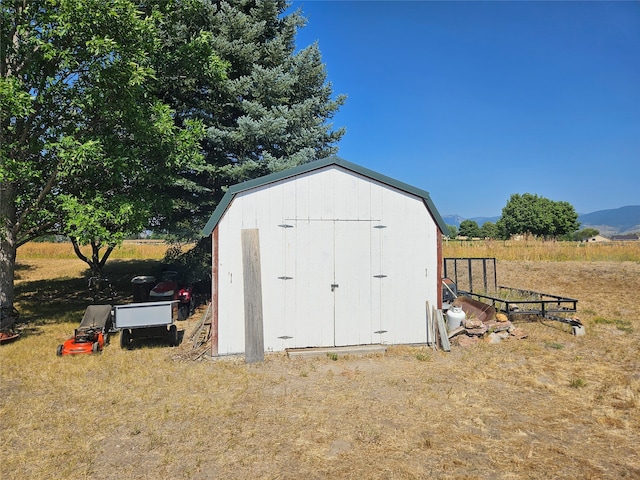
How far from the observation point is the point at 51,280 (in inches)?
819

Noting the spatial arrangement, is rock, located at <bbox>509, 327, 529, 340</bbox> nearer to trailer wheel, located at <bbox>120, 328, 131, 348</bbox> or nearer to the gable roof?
the gable roof

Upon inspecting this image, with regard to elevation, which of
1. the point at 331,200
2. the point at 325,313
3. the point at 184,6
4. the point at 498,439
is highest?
the point at 184,6

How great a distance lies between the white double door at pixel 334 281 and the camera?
28.3 ft

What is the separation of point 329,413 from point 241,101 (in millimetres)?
12026

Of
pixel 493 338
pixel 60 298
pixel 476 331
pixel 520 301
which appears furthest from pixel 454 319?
pixel 60 298

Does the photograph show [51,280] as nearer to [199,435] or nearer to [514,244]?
[199,435]

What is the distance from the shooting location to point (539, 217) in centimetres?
6091

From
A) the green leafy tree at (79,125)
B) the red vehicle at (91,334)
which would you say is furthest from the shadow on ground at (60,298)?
the red vehicle at (91,334)

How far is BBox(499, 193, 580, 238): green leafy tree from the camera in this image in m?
60.0

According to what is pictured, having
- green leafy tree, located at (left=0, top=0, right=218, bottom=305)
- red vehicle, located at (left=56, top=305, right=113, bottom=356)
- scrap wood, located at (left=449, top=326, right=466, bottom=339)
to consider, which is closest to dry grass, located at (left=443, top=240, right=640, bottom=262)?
scrap wood, located at (left=449, top=326, right=466, bottom=339)

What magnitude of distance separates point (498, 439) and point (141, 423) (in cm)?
479

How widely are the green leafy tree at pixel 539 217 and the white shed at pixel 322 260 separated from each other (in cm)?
5518

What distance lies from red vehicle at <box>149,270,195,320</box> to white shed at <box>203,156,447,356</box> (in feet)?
14.7

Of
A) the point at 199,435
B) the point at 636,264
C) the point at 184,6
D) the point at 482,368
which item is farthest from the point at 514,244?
the point at 199,435
